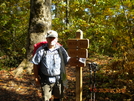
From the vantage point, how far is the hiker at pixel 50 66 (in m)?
3.04

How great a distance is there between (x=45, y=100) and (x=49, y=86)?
0.34m

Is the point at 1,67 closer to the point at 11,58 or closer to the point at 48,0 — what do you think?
the point at 11,58

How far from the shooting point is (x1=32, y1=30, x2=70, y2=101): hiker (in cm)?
304

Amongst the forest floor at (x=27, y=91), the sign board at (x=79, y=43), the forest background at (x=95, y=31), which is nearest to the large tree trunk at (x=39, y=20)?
the forest floor at (x=27, y=91)

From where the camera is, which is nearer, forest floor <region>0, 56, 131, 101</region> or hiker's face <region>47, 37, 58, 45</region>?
hiker's face <region>47, 37, 58, 45</region>

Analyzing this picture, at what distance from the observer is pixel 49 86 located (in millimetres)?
3203

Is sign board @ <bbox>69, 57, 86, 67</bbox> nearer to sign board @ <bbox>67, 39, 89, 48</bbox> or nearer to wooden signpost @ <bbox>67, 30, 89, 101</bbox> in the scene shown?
wooden signpost @ <bbox>67, 30, 89, 101</bbox>

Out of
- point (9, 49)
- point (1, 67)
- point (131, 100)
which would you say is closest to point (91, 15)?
point (9, 49)

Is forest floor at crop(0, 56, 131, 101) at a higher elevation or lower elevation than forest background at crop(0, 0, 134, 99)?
lower

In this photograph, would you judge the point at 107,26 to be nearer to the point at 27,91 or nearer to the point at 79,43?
the point at 27,91

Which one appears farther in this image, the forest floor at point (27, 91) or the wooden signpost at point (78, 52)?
the forest floor at point (27, 91)

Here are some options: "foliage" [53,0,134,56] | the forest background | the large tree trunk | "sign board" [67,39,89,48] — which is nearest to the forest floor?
Answer: the large tree trunk

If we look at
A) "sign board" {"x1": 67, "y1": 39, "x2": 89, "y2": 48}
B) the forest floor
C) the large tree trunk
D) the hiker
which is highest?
the large tree trunk

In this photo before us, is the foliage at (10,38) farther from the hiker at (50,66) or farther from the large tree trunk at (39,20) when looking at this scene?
the hiker at (50,66)
